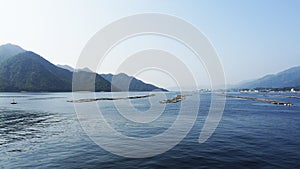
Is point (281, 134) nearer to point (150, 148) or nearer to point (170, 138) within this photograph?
point (170, 138)

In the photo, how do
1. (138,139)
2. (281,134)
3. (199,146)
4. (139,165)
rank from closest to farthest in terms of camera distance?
(139,165) < (199,146) < (138,139) < (281,134)

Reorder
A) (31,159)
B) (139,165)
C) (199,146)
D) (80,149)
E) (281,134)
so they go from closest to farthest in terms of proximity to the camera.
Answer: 1. (139,165)
2. (31,159)
3. (80,149)
4. (199,146)
5. (281,134)

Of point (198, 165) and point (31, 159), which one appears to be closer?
A: point (198, 165)

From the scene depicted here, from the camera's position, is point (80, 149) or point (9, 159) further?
point (80, 149)

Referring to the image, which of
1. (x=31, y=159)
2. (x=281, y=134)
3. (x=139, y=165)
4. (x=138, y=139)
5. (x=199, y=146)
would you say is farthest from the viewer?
(x=281, y=134)

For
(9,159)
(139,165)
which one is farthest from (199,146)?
(9,159)

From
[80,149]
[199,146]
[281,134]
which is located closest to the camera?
[80,149]

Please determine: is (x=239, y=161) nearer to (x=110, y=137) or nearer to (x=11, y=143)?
(x=110, y=137)

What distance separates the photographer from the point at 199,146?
3022 centimetres

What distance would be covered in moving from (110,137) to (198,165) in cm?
1798

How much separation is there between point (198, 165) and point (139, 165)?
19.8 ft

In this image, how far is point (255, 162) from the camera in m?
22.9

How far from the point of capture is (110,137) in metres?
36.1

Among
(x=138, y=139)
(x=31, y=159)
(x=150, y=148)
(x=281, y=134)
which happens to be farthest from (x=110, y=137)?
(x=281, y=134)
